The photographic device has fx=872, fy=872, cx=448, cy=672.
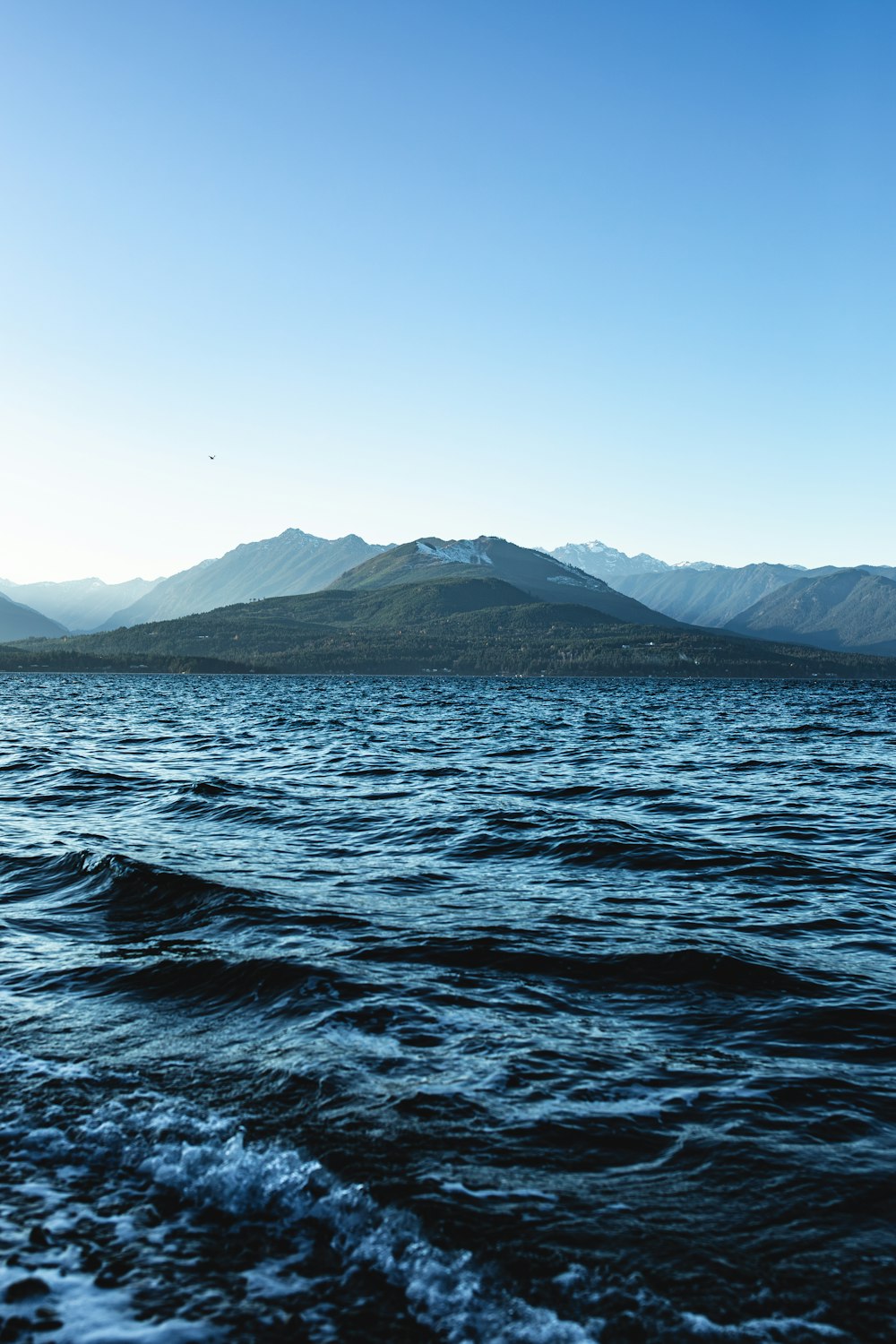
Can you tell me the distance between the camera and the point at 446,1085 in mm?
9141

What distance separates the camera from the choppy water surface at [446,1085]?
6125 mm

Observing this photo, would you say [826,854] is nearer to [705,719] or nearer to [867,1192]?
[867,1192]

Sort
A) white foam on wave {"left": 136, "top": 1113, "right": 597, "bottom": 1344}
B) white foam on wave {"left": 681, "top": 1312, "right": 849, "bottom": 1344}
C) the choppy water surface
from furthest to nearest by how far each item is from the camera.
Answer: the choppy water surface
white foam on wave {"left": 136, "top": 1113, "right": 597, "bottom": 1344}
white foam on wave {"left": 681, "top": 1312, "right": 849, "bottom": 1344}

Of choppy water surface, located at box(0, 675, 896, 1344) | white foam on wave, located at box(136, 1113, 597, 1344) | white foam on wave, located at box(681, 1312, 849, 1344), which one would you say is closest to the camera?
white foam on wave, located at box(681, 1312, 849, 1344)

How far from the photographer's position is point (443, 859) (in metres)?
20.3

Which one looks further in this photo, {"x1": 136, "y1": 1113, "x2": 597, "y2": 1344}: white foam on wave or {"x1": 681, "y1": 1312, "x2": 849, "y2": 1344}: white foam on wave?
{"x1": 136, "y1": 1113, "x2": 597, "y2": 1344}: white foam on wave

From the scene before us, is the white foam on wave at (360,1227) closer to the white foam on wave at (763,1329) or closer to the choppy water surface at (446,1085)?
the choppy water surface at (446,1085)

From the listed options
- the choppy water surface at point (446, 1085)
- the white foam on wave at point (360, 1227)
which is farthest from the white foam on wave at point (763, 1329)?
the white foam on wave at point (360, 1227)

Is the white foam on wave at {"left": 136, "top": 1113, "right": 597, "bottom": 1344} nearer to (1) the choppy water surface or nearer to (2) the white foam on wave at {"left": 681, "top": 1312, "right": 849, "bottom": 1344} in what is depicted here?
(1) the choppy water surface

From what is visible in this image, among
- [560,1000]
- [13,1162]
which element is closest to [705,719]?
[560,1000]

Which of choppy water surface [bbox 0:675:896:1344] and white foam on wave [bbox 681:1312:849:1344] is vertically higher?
white foam on wave [bbox 681:1312:849:1344]

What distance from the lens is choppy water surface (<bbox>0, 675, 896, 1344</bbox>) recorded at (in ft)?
20.1

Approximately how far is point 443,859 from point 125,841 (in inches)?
317

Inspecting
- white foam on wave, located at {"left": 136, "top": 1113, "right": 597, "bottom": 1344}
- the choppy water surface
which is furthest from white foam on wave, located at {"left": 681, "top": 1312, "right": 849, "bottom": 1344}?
white foam on wave, located at {"left": 136, "top": 1113, "right": 597, "bottom": 1344}
